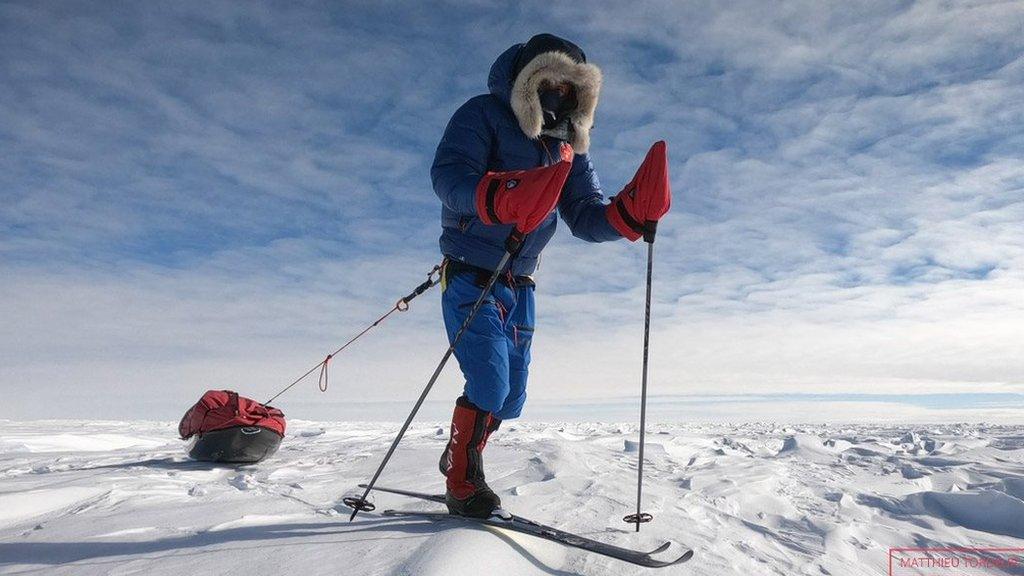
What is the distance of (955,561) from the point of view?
2082 mm

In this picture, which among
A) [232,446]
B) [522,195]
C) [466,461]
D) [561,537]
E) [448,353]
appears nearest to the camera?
[561,537]

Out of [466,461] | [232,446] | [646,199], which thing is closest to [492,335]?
[466,461]

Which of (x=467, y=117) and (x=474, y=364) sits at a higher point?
(x=467, y=117)

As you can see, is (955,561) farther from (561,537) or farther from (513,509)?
(513,509)

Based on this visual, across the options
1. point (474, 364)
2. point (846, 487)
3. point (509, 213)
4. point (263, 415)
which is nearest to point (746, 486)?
point (846, 487)

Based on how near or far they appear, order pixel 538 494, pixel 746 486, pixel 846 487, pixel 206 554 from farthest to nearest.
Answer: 1. pixel 846 487
2. pixel 746 486
3. pixel 538 494
4. pixel 206 554

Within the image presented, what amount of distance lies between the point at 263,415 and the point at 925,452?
676cm

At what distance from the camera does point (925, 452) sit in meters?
5.46

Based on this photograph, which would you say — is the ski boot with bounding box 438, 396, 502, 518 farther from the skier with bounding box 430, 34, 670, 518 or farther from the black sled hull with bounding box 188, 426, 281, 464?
the black sled hull with bounding box 188, 426, 281, 464

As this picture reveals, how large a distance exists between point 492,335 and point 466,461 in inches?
25.3

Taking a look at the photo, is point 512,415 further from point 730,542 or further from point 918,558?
point 918,558

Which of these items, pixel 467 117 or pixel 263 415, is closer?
pixel 467 117

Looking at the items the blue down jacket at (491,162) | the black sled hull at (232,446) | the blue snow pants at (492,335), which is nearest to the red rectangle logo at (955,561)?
the blue snow pants at (492,335)

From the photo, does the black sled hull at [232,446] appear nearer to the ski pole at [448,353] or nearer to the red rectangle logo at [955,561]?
the ski pole at [448,353]
